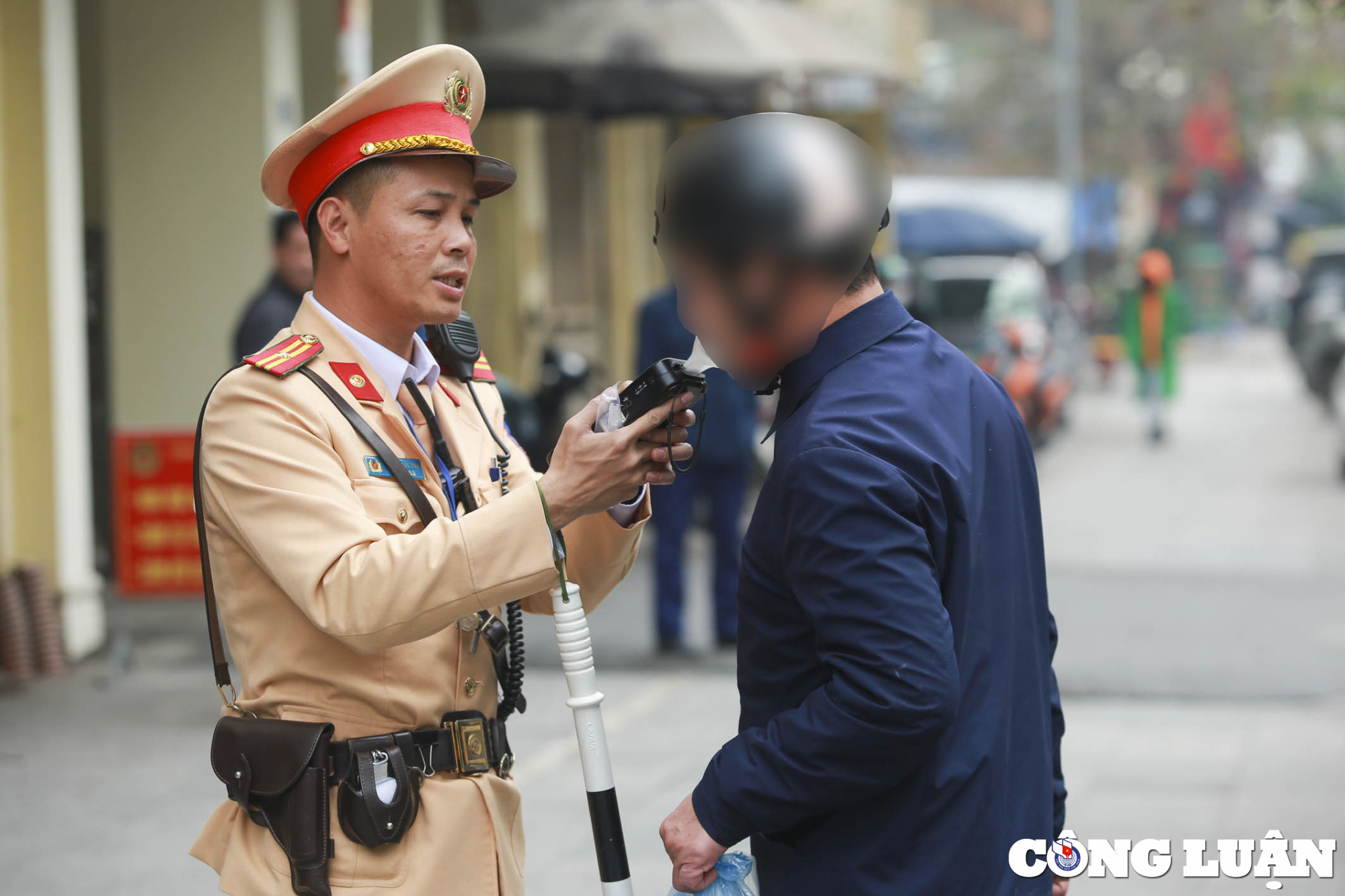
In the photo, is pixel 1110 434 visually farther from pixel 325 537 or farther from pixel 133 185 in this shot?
pixel 325 537

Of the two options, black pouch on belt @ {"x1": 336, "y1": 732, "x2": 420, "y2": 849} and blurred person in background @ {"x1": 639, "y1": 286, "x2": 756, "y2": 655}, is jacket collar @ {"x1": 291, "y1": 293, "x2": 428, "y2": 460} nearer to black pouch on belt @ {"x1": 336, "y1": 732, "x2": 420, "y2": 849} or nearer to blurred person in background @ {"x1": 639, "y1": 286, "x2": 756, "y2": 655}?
black pouch on belt @ {"x1": 336, "y1": 732, "x2": 420, "y2": 849}

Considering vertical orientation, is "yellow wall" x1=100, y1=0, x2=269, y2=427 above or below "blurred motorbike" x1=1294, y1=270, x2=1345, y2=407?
above

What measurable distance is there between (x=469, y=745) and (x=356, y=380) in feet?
2.03

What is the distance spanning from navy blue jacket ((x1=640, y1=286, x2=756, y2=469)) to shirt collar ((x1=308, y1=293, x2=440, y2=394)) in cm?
485

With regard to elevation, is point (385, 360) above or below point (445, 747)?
above

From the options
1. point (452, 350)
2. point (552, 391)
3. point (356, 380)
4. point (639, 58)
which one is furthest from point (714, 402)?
point (356, 380)

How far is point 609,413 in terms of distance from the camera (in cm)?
213

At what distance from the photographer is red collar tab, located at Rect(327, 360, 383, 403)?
2369 mm

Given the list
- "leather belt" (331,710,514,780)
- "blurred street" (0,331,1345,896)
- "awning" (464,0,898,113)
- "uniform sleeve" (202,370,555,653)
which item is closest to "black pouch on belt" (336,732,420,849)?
"leather belt" (331,710,514,780)

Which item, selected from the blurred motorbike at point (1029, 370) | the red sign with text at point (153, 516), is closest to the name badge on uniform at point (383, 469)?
the red sign with text at point (153, 516)

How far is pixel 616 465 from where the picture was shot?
210 centimetres

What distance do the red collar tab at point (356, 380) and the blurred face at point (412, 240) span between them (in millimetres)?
115

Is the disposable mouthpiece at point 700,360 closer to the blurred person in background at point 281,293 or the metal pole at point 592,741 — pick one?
the metal pole at point 592,741

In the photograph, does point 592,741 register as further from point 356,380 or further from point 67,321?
point 67,321
